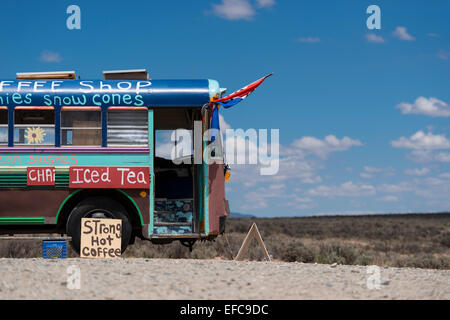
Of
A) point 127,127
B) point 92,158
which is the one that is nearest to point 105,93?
point 127,127

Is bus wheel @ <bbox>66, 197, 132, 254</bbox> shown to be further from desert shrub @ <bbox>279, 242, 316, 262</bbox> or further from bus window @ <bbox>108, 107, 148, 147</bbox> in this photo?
desert shrub @ <bbox>279, 242, 316, 262</bbox>

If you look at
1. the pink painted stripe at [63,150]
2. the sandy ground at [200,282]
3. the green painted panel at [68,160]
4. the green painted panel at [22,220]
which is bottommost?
the sandy ground at [200,282]

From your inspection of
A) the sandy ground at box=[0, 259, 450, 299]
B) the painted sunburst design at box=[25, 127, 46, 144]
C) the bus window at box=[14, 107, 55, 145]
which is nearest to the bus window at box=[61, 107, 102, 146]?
the bus window at box=[14, 107, 55, 145]

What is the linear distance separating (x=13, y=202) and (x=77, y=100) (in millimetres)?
2220

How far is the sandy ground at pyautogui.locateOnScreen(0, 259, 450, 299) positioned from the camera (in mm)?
6828

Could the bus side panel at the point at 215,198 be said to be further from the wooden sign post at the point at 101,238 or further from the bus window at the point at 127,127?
the wooden sign post at the point at 101,238

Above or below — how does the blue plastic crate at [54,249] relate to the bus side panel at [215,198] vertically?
below

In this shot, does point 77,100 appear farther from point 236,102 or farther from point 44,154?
point 236,102

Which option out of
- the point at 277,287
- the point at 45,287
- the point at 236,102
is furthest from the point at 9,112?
the point at 277,287

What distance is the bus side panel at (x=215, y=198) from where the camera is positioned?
37.3 feet

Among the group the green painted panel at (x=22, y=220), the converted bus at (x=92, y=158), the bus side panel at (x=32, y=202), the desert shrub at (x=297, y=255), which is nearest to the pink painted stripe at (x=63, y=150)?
the converted bus at (x=92, y=158)

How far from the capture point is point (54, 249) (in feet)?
35.8

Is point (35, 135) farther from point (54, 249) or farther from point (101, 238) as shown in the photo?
point (101, 238)

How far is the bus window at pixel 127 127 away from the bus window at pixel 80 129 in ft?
0.77
